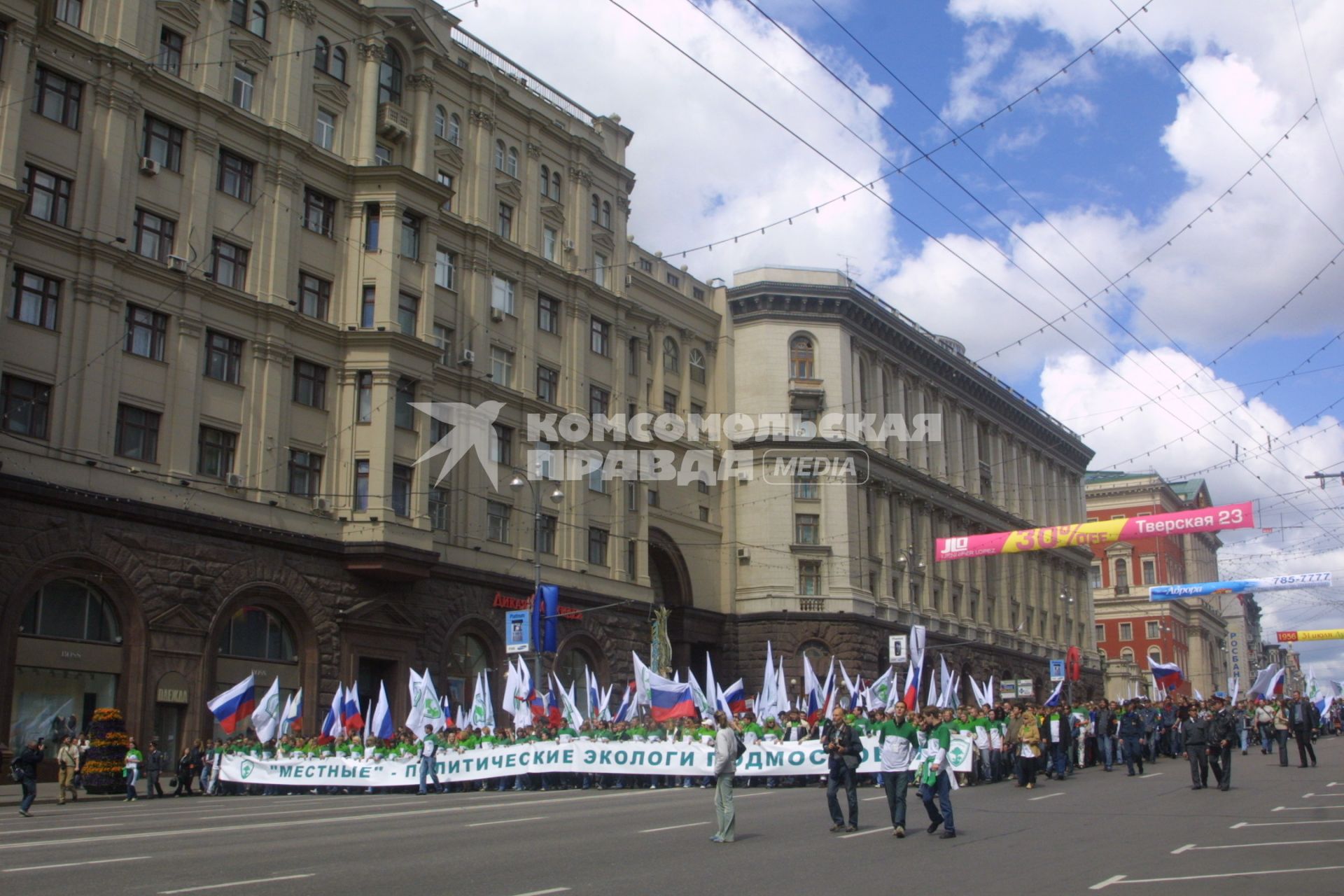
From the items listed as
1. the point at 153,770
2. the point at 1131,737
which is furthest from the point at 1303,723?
the point at 153,770

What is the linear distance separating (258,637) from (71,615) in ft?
17.8

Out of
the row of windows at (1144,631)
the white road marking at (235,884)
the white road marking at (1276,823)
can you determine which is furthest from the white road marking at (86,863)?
the row of windows at (1144,631)

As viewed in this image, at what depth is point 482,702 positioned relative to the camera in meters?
32.4

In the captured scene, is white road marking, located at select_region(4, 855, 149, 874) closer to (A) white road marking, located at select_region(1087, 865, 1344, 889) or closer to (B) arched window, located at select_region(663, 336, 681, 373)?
(A) white road marking, located at select_region(1087, 865, 1344, 889)

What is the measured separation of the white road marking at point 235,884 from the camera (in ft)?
38.0

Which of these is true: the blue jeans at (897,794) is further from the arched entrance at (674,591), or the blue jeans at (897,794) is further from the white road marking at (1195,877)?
the arched entrance at (674,591)

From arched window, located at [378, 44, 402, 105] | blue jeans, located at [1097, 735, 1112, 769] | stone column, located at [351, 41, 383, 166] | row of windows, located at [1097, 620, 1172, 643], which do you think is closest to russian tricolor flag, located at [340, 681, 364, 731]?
stone column, located at [351, 41, 383, 166]

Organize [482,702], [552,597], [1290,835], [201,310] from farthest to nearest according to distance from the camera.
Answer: [552,597] → [201,310] → [482,702] → [1290,835]

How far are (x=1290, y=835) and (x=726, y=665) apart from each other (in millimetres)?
42915

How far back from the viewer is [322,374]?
39656 mm

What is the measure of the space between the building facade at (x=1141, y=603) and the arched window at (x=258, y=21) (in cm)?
7949

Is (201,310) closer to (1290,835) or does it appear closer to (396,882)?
(396,882)

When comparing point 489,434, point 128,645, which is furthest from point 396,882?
point 489,434

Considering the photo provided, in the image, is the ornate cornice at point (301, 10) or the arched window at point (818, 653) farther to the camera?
the arched window at point (818, 653)
